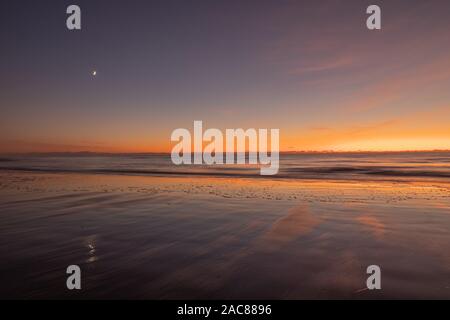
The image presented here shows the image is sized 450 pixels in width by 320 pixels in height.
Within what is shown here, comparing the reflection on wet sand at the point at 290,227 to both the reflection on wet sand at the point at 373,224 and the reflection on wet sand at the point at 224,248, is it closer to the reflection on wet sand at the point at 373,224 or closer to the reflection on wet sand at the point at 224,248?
the reflection on wet sand at the point at 224,248

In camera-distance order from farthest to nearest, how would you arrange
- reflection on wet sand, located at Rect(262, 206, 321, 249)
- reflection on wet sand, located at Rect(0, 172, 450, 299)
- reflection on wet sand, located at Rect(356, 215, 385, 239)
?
reflection on wet sand, located at Rect(356, 215, 385, 239)
reflection on wet sand, located at Rect(262, 206, 321, 249)
reflection on wet sand, located at Rect(0, 172, 450, 299)

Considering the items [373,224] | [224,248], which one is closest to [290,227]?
[373,224]

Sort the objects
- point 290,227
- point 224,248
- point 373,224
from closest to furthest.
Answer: point 224,248 → point 290,227 → point 373,224

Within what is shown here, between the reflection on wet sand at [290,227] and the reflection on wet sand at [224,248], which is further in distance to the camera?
the reflection on wet sand at [290,227]

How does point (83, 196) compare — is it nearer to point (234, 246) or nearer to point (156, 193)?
point (156, 193)

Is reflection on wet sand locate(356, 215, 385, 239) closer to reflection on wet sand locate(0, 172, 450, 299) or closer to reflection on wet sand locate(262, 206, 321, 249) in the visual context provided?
reflection on wet sand locate(0, 172, 450, 299)

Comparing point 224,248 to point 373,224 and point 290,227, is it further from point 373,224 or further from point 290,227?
point 373,224

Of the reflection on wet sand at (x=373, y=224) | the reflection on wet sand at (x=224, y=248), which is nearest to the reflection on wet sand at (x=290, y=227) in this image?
the reflection on wet sand at (x=224, y=248)

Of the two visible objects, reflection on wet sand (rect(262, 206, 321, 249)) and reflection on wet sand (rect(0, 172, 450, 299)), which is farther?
reflection on wet sand (rect(262, 206, 321, 249))

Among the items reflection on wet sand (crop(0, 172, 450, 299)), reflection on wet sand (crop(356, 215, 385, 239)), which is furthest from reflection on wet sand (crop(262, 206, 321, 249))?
reflection on wet sand (crop(356, 215, 385, 239))

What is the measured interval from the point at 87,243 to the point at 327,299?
4.55 m

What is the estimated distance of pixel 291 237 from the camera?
6559mm

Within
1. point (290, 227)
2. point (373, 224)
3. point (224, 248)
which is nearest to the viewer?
point (224, 248)
